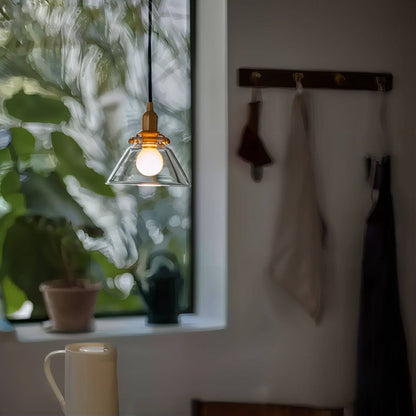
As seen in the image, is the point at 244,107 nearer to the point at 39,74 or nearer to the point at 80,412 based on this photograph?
the point at 39,74

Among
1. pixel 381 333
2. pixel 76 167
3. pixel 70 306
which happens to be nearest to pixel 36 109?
pixel 76 167

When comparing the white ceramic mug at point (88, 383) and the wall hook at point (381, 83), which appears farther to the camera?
the wall hook at point (381, 83)

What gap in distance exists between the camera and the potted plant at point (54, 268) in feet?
→ 5.94

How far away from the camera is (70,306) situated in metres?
1.80

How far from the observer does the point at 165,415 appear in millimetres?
1863

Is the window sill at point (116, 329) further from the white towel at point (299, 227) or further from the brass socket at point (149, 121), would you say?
the brass socket at point (149, 121)

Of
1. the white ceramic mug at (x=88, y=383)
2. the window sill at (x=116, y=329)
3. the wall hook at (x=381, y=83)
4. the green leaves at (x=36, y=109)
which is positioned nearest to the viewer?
the white ceramic mug at (x=88, y=383)

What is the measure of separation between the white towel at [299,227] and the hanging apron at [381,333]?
0.50 ft

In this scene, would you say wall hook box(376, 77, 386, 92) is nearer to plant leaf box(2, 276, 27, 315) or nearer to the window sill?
the window sill

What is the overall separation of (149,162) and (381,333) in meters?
0.98

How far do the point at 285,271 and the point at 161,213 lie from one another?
0.47 metres

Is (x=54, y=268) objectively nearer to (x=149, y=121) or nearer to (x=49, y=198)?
(x=49, y=198)

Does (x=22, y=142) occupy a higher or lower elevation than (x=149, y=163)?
higher

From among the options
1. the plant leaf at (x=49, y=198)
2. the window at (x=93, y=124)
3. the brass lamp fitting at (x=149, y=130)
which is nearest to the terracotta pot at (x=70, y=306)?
the window at (x=93, y=124)
